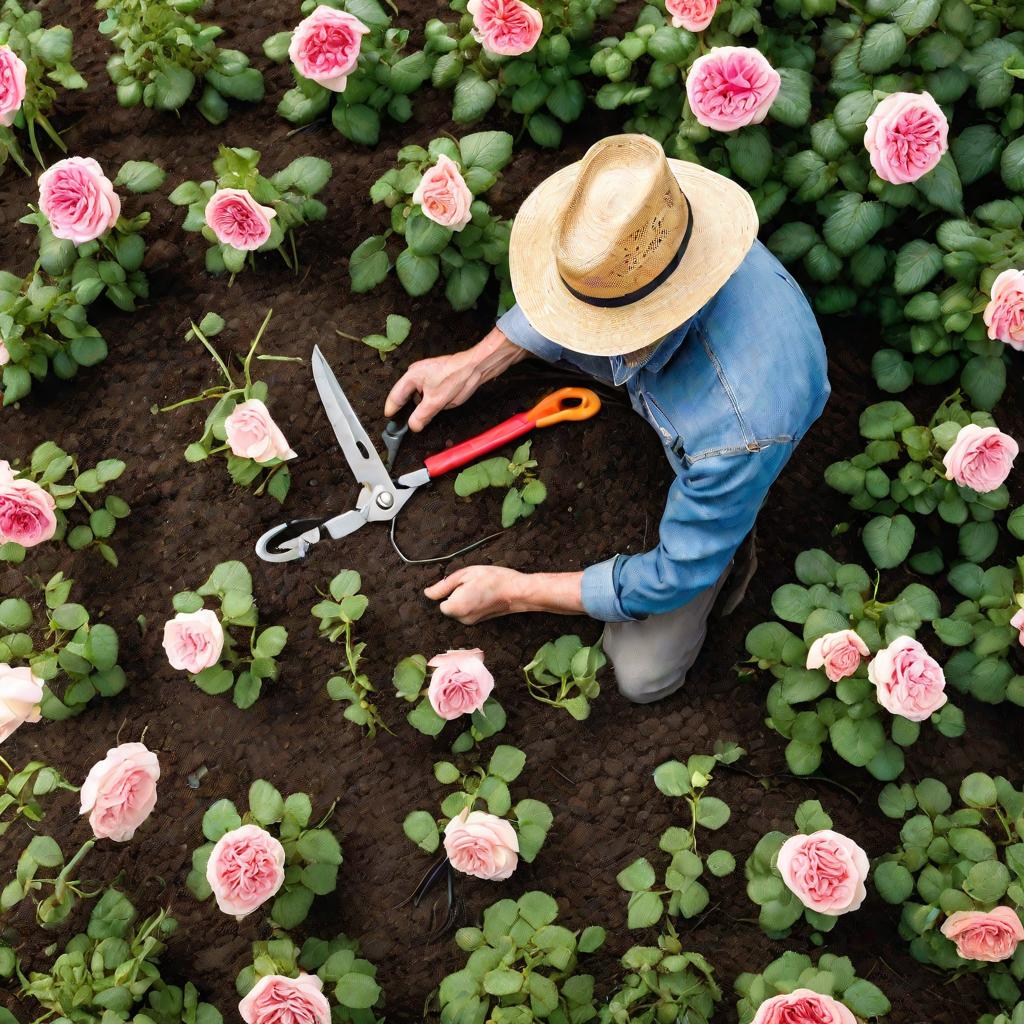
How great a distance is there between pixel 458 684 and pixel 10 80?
1.81 metres

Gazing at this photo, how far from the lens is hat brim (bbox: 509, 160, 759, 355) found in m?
2.02

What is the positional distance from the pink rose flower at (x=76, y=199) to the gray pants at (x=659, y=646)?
1583 millimetres

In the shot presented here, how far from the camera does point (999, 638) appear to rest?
259 centimetres

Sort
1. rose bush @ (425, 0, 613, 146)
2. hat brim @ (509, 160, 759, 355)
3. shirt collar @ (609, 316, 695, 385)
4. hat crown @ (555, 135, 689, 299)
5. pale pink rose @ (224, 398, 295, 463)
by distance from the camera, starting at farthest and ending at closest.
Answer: rose bush @ (425, 0, 613, 146) < pale pink rose @ (224, 398, 295, 463) < shirt collar @ (609, 316, 695, 385) < hat brim @ (509, 160, 759, 355) < hat crown @ (555, 135, 689, 299)

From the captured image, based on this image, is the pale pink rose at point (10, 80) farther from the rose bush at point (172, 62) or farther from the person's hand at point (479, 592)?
the person's hand at point (479, 592)

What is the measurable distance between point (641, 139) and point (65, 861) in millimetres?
2134

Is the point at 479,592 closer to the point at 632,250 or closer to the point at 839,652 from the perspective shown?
the point at 839,652

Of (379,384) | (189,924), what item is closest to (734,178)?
(379,384)

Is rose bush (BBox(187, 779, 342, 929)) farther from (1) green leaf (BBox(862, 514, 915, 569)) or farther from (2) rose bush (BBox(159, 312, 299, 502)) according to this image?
(1) green leaf (BBox(862, 514, 915, 569))

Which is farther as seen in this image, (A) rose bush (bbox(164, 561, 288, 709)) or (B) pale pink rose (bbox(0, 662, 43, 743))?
(A) rose bush (bbox(164, 561, 288, 709))

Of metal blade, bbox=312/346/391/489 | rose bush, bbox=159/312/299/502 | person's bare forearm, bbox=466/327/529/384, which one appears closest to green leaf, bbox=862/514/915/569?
person's bare forearm, bbox=466/327/529/384

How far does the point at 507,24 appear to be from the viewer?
2.55 meters

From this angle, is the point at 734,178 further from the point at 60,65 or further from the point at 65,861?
the point at 65,861

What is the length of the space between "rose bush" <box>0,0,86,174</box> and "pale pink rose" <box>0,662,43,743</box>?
1.40 meters
